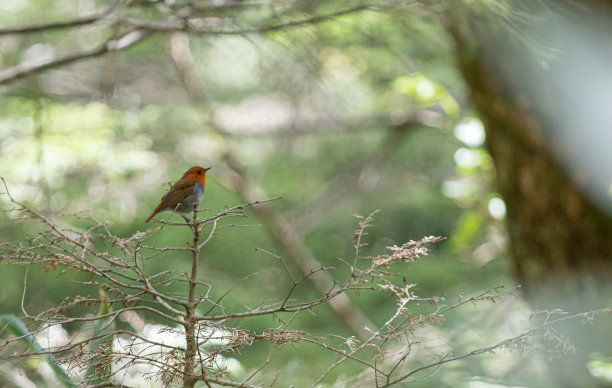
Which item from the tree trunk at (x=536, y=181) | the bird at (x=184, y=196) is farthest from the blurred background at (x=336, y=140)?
the bird at (x=184, y=196)

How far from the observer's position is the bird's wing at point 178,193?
107 centimetres

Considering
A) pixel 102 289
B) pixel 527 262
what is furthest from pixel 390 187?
pixel 102 289

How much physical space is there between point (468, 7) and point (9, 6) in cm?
245

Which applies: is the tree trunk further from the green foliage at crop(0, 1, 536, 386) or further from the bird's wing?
the bird's wing

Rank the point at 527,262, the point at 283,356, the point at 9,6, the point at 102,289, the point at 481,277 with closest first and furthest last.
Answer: the point at 102,289 → the point at 527,262 → the point at 283,356 → the point at 9,6 → the point at 481,277

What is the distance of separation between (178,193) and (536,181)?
3.30ft

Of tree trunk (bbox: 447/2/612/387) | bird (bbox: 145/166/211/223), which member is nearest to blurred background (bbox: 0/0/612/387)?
tree trunk (bbox: 447/2/612/387)

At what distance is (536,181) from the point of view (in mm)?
1565

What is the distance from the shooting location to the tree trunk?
143cm

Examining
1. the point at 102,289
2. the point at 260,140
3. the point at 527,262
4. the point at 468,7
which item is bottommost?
the point at 260,140

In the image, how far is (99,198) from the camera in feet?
10.9

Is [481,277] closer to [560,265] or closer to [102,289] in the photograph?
[560,265]

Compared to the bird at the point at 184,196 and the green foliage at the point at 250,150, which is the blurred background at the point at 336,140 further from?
the bird at the point at 184,196

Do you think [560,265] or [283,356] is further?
[283,356]
